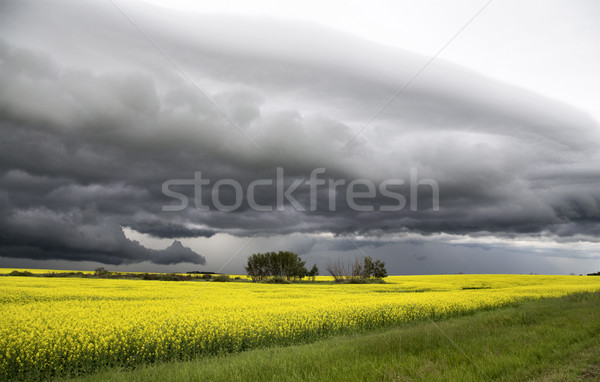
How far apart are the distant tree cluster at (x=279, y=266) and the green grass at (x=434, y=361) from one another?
277 ft

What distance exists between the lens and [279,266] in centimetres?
9631

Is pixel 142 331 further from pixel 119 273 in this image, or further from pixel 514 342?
pixel 119 273

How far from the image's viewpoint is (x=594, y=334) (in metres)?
9.69

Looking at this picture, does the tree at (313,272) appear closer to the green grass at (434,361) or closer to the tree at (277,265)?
the tree at (277,265)

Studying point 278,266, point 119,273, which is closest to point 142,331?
point 119,273

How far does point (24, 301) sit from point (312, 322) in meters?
17.5

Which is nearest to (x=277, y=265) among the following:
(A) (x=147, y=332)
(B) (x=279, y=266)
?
(B) (x=279, y=266)

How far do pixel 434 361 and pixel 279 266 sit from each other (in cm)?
8986

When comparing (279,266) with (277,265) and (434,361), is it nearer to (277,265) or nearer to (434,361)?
(277,265)

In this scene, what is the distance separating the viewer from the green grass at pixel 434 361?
7.12 metres

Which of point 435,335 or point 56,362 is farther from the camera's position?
point 435,335

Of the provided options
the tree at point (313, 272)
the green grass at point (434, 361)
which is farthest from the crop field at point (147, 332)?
the tree at point (313, 272)

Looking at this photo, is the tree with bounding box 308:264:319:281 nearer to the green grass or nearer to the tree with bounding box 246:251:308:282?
the tree with bounding box 246:251:308:282

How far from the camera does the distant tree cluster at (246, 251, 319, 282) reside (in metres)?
94.4
